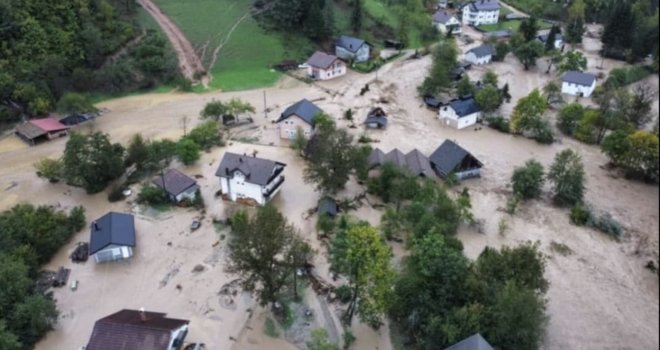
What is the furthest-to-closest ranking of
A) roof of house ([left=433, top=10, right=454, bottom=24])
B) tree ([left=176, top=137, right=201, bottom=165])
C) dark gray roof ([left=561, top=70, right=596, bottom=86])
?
roof of house ([left=433, top=10, right=454, bottom=24])
dark gray roof ([left=561, top=70, right=596, bottom=86])
tree ([left=176, top=137, right=201, bottom=165])

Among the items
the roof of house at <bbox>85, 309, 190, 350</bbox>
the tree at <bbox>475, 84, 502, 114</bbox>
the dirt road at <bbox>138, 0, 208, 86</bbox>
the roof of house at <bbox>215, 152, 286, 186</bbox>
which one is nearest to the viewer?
the roof of house at <bbox>85, 309, 190, 350</bbox>

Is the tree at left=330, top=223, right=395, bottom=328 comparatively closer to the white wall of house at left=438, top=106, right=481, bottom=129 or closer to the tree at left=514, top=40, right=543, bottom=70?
the white wall of house at left=438, top=106, right=481, bottom=129

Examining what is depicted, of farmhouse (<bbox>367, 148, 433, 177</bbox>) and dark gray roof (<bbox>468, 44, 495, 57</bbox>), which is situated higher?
farmhouse (<bbox>367, 148, 433, 177</bbox>)

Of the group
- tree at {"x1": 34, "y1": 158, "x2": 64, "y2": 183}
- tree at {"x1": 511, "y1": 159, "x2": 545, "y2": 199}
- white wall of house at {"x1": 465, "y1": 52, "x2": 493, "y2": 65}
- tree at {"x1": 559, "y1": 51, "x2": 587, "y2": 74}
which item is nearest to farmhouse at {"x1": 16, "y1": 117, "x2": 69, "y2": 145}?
tree at {"x1": 34, "y1": 158, "x2": 64, "y2": 183}

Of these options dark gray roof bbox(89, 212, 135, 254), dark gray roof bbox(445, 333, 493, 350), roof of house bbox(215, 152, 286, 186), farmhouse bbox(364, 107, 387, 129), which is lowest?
farmhouse bbox(364, 107, 387, 129)

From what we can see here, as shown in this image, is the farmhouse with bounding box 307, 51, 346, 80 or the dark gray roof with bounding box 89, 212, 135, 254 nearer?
the dark gray roof with bounding box 89, 212, 135, 254

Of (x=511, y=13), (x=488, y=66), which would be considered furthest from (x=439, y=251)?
(x=511, y=13)

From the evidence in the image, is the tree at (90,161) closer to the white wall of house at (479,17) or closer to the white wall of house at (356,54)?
the white wall of house at (356,54)
